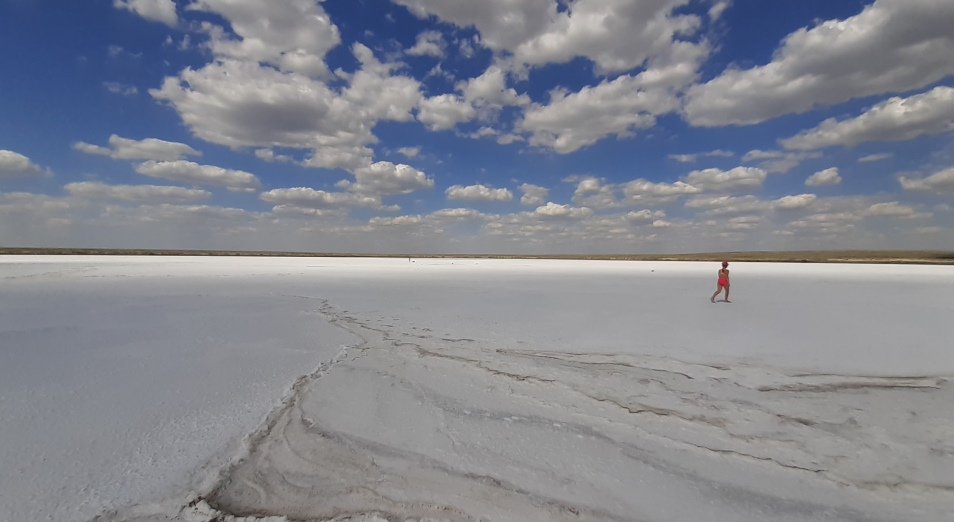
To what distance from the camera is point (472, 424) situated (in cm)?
356

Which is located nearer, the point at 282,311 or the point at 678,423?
the point at 678,423

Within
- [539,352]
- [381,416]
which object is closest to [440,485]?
[381,416]

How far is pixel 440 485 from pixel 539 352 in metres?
3.46

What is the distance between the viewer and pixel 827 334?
7.36 meters

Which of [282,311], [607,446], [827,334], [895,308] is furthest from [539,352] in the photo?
[895,308]

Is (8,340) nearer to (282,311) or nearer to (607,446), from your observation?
(282,311)

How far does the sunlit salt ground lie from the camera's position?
2.54m

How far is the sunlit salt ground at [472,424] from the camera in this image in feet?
8.33

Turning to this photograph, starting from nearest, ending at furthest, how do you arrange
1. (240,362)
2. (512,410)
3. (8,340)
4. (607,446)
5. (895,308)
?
(607,446) → (512,410) → (240,362) → (8,340) → (895,308)

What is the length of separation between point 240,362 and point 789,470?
17.9 ft

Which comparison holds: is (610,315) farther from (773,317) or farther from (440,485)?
(440,485)

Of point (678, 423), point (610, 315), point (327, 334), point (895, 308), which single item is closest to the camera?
point (678, 423)

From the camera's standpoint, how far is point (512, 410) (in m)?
3.87

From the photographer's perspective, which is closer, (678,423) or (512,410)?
(678,423)
